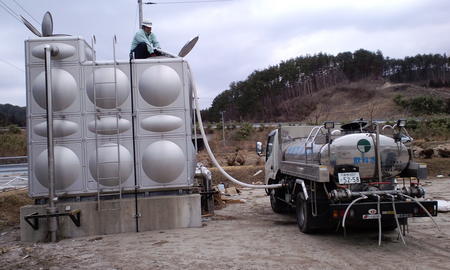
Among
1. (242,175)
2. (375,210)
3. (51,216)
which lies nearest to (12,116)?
(242,175)

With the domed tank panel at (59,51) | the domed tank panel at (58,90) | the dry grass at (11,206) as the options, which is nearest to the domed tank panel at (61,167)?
the domed tank panel at (58,90)

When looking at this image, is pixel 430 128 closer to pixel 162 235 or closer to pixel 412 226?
pixel 412 226

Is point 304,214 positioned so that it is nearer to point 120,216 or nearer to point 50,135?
point 120,216

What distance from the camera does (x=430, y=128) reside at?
37.3m

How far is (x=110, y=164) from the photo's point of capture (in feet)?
31.0

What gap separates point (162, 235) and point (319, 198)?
3460 millimetres

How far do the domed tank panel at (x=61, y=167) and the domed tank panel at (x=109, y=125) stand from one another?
0.76 meters

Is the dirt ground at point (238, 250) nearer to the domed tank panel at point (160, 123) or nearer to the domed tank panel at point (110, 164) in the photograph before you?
the domed tank panel at point (110, 164)

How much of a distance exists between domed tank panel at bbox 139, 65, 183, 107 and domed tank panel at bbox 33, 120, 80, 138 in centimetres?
175

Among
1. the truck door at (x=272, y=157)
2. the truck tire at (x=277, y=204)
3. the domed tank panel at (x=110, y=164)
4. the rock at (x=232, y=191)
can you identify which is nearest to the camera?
the domed tank panel at (x=110, y=164)

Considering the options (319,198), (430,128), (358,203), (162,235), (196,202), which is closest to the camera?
(358,203)

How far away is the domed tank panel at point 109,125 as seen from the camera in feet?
31.3

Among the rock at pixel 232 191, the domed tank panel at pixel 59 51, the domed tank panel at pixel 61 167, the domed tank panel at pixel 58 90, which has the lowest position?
the rock at pixel 232 191

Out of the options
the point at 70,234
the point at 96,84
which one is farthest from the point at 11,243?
the point at 96,84
